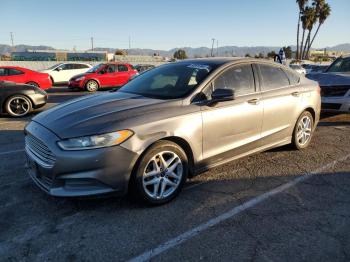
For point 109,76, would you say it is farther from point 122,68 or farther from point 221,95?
point 221,95

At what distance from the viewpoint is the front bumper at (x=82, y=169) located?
10.4ft

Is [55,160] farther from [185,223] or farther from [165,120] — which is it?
[185,223]

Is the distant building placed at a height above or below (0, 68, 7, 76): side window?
above

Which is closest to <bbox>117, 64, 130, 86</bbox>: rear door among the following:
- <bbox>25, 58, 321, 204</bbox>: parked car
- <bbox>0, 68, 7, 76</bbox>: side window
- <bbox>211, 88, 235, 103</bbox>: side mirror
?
<bbox>0, 68, 7, 76</bbox>: side window

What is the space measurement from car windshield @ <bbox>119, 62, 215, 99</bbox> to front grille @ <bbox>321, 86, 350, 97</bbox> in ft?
16.1

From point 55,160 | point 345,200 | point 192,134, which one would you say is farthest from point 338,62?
point 55,160

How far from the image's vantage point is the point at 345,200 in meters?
3.86

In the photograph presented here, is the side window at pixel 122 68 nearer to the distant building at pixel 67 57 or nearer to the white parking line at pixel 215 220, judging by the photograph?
the white parking line at pixel 215 220

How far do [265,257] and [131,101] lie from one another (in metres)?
2.29

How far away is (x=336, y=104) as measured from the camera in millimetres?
7973

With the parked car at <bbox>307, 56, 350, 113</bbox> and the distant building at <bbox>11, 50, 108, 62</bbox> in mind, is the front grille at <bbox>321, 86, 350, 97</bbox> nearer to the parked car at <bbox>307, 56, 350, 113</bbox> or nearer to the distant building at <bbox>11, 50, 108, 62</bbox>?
the parked car at <bbox>307, 56, 350, 113</bbox>

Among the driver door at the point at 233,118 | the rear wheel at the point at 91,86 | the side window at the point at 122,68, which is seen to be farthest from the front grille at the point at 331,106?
the side window at the point at 122,68

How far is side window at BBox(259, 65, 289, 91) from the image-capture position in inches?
193

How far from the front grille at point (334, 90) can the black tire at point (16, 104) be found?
7.85m
